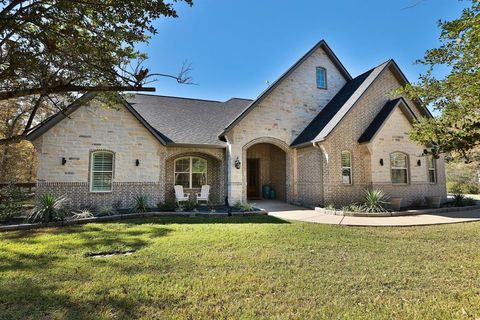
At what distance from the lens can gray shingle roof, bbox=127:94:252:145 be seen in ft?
47.3

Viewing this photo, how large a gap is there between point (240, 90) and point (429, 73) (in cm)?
1815

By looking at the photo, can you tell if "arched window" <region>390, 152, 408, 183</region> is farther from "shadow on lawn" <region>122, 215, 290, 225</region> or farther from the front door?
the front door

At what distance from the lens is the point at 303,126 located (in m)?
15.9

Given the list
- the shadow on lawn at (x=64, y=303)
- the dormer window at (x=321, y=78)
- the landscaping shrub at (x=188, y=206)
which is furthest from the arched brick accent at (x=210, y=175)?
the shadow on lawn at (x=64, y=303)

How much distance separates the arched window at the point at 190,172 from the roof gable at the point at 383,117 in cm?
888

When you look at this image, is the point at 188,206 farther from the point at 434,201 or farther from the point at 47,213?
the point at 434,201

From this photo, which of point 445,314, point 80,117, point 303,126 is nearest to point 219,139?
point 303,126

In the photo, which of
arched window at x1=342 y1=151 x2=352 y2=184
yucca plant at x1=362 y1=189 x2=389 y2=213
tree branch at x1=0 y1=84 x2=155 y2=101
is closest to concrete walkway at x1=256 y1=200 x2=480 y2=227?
yucca plant at x1=362 y1=189 x2=389 y2=213

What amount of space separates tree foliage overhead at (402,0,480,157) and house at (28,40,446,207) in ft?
A: 19.7

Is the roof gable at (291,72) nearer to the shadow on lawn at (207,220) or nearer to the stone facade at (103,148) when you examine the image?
the stone facade at (103,148)

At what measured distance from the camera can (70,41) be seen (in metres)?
5.01

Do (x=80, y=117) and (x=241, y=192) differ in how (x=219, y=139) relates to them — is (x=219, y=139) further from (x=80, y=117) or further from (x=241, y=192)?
(x=80, y=117)

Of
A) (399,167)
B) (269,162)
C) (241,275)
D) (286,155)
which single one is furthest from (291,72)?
(241,275)

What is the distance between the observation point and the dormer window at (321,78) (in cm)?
1681
